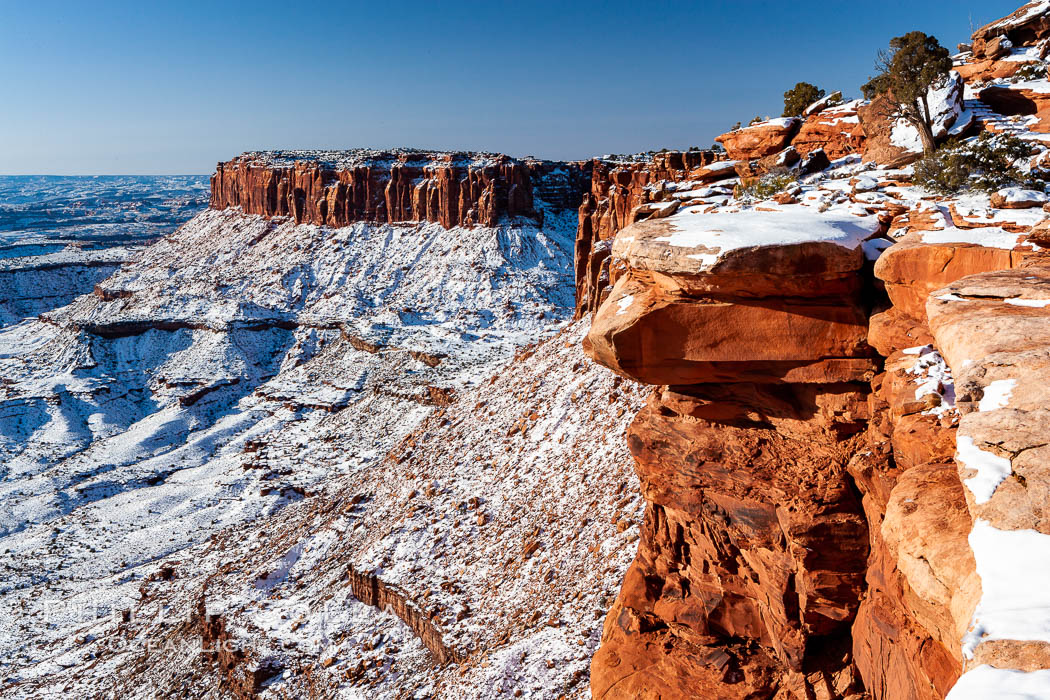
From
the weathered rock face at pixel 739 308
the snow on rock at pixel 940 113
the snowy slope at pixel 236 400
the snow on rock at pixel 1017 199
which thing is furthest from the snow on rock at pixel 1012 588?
the snowy slope at pixel 236 400

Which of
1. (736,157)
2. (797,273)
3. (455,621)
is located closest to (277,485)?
(455,621)

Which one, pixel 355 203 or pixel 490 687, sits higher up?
pixel 355 203

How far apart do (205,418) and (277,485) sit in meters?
25.0

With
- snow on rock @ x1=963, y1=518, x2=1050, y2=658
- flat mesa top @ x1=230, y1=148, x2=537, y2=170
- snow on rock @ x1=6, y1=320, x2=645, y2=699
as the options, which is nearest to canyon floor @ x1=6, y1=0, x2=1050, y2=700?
snow on rock @ x1=963, y1=518, x2=1050, y2=658

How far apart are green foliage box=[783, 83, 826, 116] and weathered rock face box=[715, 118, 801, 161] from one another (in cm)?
465

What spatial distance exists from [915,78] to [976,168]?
392 centimetres

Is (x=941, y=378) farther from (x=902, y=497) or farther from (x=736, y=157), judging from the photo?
(x=736, y=157)

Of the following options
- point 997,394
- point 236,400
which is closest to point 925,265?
point 997,394

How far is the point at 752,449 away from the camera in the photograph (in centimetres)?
1290

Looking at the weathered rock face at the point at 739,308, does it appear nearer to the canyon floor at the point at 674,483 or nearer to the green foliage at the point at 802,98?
the canyon floor at the point at 674,483

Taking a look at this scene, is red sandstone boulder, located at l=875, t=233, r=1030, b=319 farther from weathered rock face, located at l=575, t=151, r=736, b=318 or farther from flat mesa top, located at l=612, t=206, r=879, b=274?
weathered rock face, located at l=575, t=151, r=736, b=318

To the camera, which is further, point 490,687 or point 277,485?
point 277,485

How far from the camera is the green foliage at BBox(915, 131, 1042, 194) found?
13.1m

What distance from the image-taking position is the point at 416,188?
113812 millimetres
